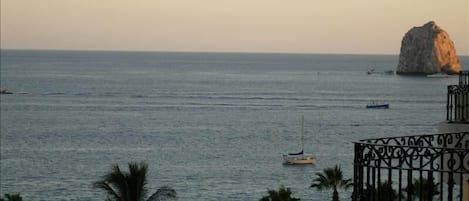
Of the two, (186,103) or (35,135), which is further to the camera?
(186,103)

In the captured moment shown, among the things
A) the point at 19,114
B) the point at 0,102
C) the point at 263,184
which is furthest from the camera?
the point at 0,102

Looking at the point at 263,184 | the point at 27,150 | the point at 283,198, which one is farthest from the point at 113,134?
the point at 283,198

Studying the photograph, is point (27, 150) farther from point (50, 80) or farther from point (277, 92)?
point (50, 80)

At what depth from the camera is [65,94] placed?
5384 inches

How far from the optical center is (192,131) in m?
85.3

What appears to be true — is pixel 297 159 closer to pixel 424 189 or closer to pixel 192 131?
pixel 192 131

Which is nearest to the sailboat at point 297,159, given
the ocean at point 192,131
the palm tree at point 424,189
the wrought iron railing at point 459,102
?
the ocean at point 192,131

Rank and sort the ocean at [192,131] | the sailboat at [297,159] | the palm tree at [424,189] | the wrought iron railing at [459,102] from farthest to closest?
the sailboat at [297,159] → the ocean at [192,131] → the wrought iron railing at [459,102] → the palm tree at [424,189]

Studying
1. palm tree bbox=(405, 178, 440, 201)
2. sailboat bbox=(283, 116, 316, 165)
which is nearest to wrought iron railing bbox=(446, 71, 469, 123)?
palm tree bbox=(405, 178, 440, 201)

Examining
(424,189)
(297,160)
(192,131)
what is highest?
(192,131)

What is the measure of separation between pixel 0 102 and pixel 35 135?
149ft

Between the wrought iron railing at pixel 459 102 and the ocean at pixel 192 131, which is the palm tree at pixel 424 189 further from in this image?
the ocean at pixel 192 131

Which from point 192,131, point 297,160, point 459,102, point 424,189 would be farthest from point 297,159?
point 459,102

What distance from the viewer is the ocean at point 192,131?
5535 cm
